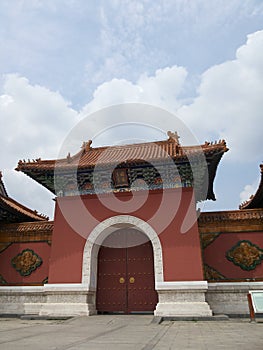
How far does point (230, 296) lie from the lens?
920 cm

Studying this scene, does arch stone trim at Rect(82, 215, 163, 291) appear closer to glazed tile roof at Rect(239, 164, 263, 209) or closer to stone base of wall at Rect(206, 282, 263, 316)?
stone base of wall at Rect(206, 282, 263, 316)

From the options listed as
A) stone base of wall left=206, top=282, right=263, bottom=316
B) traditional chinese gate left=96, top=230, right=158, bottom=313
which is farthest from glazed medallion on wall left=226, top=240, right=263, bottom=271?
traditional chinese gate left=96, top=230, right=158, bottom=313

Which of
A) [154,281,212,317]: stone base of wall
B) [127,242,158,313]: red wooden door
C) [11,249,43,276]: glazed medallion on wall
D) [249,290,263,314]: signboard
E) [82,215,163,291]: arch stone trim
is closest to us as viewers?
[249,290,263,314]: signboard

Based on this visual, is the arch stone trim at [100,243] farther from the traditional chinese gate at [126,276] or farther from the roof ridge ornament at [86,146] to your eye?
the roof ridge ornament at [86,146]

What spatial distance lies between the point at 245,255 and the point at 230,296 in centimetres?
129

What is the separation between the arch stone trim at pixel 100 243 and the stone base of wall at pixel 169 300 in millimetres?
363

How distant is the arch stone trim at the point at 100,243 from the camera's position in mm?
9305

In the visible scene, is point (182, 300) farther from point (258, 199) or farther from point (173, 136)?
point (173, 136)

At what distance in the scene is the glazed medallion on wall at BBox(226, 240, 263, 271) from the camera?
30.6 feet

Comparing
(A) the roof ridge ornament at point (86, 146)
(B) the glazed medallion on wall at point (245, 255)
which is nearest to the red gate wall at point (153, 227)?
(B) the glazed medallion on wall at point (245, 255)

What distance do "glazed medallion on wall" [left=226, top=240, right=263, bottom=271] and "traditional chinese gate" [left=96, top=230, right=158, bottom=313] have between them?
8.45ft

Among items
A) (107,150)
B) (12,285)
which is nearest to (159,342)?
(12,285)

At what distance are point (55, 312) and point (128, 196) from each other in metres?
4.07

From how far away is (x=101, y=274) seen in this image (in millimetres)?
10312
